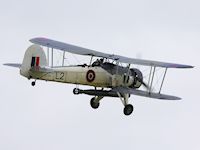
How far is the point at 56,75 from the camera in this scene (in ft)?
173

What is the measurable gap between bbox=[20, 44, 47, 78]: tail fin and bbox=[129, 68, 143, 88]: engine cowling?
457 cm

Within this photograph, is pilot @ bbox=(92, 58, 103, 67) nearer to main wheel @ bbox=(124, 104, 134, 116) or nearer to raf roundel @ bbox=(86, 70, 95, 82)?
raf roundel @ bbox=(86, 70, 95, 82)

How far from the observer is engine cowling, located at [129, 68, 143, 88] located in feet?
182

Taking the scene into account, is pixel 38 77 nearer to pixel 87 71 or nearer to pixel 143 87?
pixel 87 71

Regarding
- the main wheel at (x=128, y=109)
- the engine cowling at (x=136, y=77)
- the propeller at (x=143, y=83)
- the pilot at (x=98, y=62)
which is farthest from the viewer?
the propeller at (x=143, y=83)

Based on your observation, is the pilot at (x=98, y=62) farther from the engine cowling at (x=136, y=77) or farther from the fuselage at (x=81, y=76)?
the engine cowling at (x=136, y=77)

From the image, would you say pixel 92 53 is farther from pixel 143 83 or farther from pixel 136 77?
pixel 143 83

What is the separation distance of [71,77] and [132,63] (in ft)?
10.7

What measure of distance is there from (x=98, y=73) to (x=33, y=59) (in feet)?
10.3

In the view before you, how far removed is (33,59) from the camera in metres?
52.9

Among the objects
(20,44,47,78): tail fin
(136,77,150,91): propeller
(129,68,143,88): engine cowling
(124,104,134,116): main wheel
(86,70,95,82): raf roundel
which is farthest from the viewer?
(136,77,150,91): propeller

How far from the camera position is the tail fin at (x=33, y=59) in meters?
52.5

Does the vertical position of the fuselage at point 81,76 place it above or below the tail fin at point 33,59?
below

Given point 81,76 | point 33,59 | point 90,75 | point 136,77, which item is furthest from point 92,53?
point 33,59
